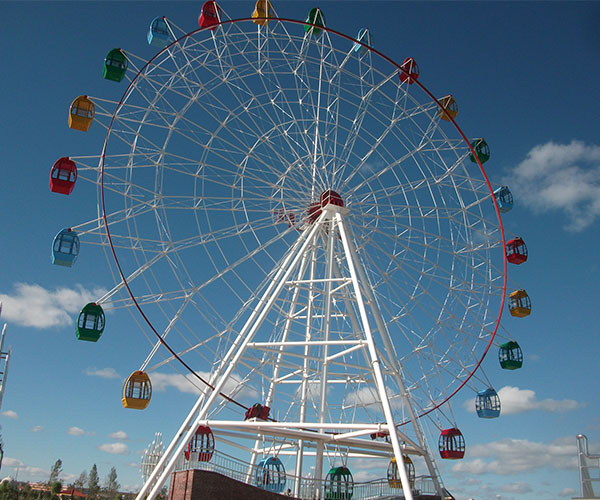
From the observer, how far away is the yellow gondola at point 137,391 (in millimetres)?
19500

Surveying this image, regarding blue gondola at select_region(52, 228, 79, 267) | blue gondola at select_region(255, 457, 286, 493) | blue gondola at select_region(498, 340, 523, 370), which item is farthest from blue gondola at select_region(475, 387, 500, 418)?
blue gondola at select_region(52, 228, 79, 267)

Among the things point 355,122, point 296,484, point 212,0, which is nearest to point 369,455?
point 296,484

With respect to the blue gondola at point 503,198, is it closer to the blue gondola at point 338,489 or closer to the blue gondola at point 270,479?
the blue gondola at point 338,489

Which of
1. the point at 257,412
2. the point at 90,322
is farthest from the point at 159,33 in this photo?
the point at 257,412

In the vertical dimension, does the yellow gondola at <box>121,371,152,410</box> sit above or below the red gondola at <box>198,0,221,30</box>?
below

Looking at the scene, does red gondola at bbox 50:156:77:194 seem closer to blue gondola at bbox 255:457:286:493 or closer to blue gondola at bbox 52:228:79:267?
blue gondola at bbox 52:228:79:267

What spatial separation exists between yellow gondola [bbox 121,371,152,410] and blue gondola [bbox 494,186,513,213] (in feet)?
56.6

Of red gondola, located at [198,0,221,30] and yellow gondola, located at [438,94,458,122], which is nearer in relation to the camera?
red gondola, located at [198,0,221,30]

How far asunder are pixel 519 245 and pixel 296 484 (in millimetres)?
14207

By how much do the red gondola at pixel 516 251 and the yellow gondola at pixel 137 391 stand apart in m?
16.2

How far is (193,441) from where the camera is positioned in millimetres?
18266

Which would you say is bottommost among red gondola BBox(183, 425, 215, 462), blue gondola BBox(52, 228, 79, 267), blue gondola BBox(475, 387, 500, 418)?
red gondola BBox(183, 425, 215, 462)

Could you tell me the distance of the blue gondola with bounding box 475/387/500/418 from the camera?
83.7ft

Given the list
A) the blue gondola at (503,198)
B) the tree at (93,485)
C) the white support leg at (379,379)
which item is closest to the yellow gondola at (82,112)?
the white support leg at (379,379)
